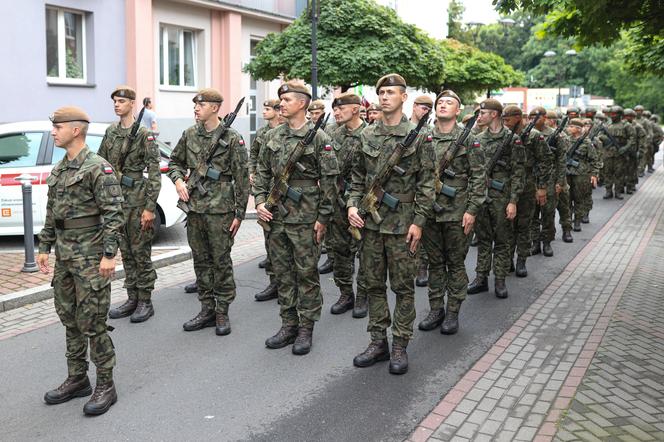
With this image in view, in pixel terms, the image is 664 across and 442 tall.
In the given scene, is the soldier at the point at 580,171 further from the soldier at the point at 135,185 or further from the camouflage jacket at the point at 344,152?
the soldier at the point at 135,185

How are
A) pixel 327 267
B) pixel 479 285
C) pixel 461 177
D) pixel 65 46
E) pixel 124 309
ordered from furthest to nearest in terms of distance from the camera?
1. pixel 65 46
2. pixel 327 267
3. pixel 479 285
4. pixel 124 309
5. pixel 461 177

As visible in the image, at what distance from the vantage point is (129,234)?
6887 millimetres

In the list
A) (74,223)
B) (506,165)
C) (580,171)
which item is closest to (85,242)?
(74,223)

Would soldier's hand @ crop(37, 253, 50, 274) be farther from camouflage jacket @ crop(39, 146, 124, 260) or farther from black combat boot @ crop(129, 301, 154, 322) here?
black combat boot @ crop(129, 301, 154, 322)

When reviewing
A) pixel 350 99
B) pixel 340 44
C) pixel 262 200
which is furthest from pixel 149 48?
pixel 262 200

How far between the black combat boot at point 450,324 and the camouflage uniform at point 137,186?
2768mm

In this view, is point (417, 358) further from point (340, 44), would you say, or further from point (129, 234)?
point (340, 44)

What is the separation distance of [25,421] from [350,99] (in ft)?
15.2

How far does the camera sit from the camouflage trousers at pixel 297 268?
6.02 m

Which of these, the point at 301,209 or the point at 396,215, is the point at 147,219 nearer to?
the point at 301,209

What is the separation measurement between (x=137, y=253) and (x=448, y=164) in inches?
119

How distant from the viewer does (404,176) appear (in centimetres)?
557

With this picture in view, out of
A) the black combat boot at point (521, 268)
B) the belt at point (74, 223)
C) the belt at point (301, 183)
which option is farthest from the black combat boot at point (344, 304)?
the belt at point (74, 223)

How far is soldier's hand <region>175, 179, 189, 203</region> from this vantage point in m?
6.41
